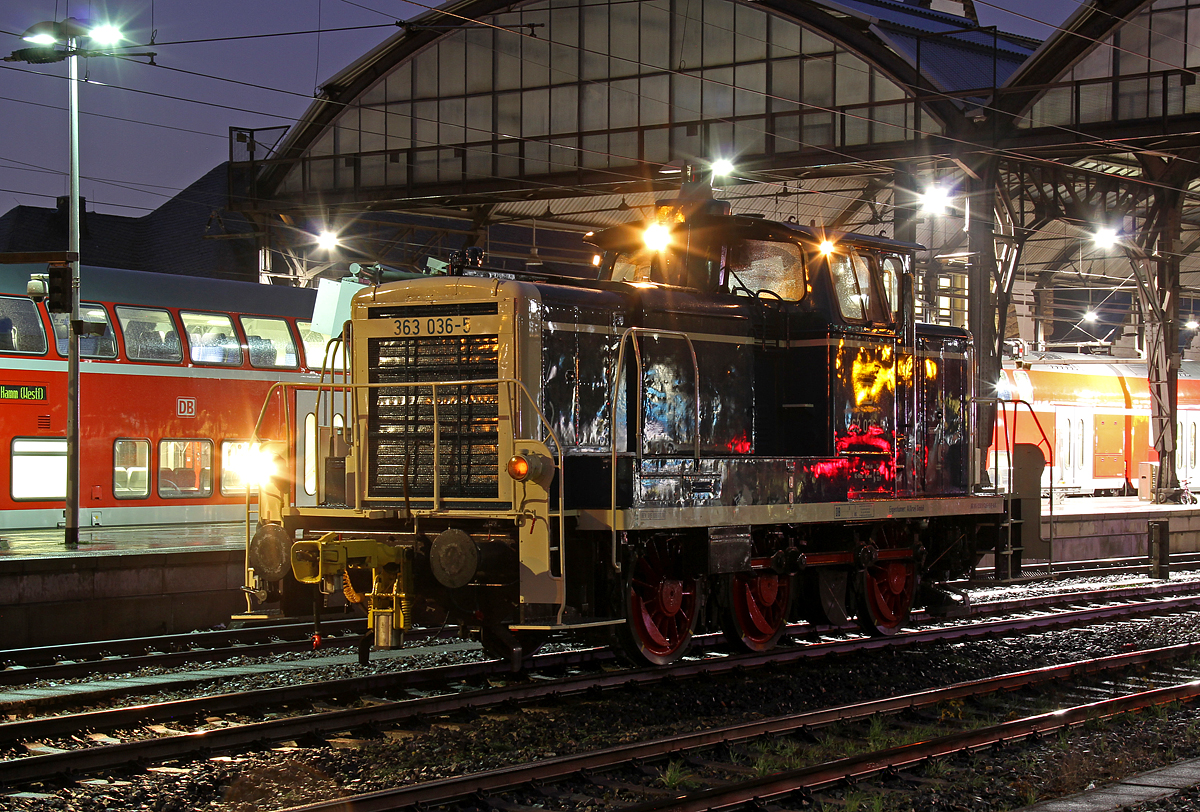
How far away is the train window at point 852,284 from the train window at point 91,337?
10979 millimetres

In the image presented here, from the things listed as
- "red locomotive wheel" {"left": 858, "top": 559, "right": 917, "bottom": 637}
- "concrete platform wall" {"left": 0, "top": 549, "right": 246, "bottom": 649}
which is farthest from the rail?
"concrete platform wall" {"left": 0, "top": 549, "right": 246, "bottom": 649}

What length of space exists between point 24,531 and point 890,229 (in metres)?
26.2

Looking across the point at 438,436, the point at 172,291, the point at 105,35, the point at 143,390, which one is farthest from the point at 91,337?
the point at 438,436

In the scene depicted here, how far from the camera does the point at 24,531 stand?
17578mm

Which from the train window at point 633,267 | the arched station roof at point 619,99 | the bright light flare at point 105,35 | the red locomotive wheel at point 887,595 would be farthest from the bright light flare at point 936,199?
the bright light flare at point 105,35

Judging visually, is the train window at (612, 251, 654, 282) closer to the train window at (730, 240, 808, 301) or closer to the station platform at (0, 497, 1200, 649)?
the train window at (730, 240, 808, 301)

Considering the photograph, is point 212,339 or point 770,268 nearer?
point 770,268

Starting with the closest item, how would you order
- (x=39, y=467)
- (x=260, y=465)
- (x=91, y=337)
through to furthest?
(x=260, y=465) → (x=39, y=467) → (x=91, y=337)

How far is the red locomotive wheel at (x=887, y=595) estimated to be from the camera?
10.6 m

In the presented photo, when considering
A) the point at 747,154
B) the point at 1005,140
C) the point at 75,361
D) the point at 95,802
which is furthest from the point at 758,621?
the point at 747,154

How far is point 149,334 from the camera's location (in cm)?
1722

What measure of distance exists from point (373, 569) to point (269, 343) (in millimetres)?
11642

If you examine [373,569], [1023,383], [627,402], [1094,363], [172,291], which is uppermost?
[172,291]

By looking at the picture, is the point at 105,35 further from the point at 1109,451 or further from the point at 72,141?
the point at 1109,451
